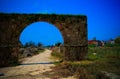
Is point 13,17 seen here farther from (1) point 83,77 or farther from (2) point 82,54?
(1) point 83,77

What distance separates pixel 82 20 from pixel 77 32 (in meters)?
1.19

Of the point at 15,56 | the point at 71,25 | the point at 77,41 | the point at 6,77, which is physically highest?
the point at 71,25

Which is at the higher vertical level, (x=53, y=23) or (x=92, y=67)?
(x=53, y=23)

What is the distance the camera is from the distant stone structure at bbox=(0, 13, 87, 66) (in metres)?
15.5

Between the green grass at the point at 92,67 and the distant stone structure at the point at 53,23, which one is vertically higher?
the distant stone structure at the point at 53,23

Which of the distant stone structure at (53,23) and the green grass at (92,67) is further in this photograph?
the distant stone structure at (53,23)

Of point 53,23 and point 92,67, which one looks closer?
point 92,67

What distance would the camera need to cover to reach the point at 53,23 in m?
16.1

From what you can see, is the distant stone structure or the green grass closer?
the green grass

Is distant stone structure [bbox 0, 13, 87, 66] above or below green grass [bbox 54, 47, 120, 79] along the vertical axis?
above

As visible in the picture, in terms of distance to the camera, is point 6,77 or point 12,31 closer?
point 6,77

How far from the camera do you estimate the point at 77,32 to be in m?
16.6

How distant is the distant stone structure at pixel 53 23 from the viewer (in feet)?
50.9

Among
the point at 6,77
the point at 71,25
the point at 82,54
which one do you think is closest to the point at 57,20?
the point at 71,25
